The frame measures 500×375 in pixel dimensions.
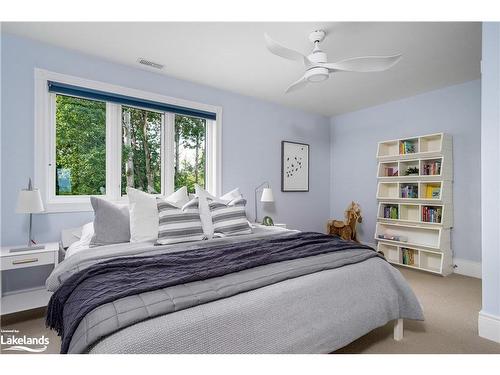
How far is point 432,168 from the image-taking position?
3559 mm

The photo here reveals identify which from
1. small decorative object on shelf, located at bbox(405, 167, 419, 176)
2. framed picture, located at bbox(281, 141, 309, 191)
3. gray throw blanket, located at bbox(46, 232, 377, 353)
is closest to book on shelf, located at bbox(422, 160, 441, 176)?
small decorative object on shelf, located at bbox(405, 167, 419, 176)

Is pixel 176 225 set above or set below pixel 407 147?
below

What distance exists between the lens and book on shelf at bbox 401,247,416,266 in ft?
12.3

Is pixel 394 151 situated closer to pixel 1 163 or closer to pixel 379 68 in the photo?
pixel 379 68

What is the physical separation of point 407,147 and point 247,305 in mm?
3607

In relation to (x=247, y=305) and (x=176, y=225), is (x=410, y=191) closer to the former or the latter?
(x=176, y=225)

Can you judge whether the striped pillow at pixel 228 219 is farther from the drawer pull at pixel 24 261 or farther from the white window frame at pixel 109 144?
the drawer pull at pixel 24 261

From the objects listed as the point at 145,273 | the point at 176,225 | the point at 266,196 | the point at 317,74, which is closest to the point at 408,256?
the point at 266,196

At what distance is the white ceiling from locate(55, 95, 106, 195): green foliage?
1.86ft

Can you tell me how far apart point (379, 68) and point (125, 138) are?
271 cm

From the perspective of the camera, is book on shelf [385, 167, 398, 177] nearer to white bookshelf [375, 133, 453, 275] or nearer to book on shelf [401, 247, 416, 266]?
white bookshelf [375, 133, 453, 275]

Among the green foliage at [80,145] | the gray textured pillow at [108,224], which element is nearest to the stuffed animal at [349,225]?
the gray textured pillow at [108,224]

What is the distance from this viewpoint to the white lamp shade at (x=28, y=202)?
7.13 ft
